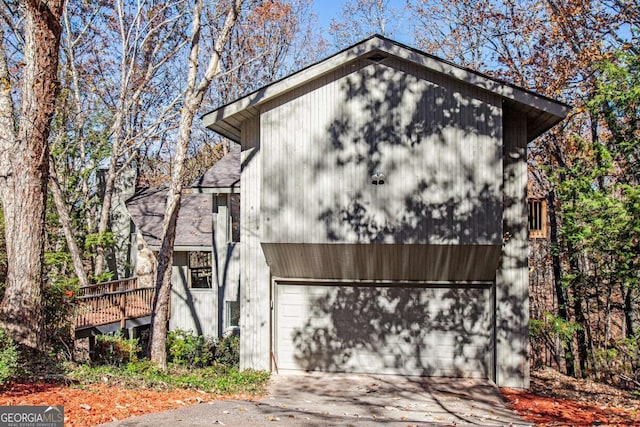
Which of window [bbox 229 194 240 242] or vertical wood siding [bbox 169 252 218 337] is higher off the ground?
window [bbox 229 194 240 242]

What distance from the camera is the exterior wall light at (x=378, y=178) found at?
10.8 meters

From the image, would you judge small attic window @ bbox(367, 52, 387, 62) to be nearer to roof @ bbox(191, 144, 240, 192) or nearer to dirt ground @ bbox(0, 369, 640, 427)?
roof @ bbox(191, 144, 240, 192)

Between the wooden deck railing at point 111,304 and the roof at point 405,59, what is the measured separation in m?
7.23

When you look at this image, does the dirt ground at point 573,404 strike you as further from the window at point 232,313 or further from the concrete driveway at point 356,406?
the window at point 232,313

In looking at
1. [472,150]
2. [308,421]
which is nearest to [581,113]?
[472,150]

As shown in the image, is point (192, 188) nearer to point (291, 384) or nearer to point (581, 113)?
point (291, 384)

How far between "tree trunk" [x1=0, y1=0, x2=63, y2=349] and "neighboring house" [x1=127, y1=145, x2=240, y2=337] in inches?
260

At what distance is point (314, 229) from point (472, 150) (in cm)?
358

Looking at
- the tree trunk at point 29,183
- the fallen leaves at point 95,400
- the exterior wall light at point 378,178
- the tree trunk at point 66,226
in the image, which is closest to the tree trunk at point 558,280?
the exterior wall light at point 378,178

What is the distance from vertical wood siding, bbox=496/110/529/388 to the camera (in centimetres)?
1120

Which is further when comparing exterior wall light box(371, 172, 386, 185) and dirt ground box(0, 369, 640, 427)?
exterior wall light box(371, 172, 386, 185)

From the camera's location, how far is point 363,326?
12.1 meters

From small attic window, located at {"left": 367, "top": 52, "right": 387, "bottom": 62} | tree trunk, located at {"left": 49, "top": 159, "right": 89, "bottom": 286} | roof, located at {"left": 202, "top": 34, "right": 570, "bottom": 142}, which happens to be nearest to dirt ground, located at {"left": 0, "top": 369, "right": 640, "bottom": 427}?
roof, located at {"left": 202, "top": 34, "right": 570, "bottom": 142}

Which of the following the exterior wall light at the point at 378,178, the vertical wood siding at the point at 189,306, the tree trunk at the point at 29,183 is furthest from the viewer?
the vertical wood siding at the point at 189,306
